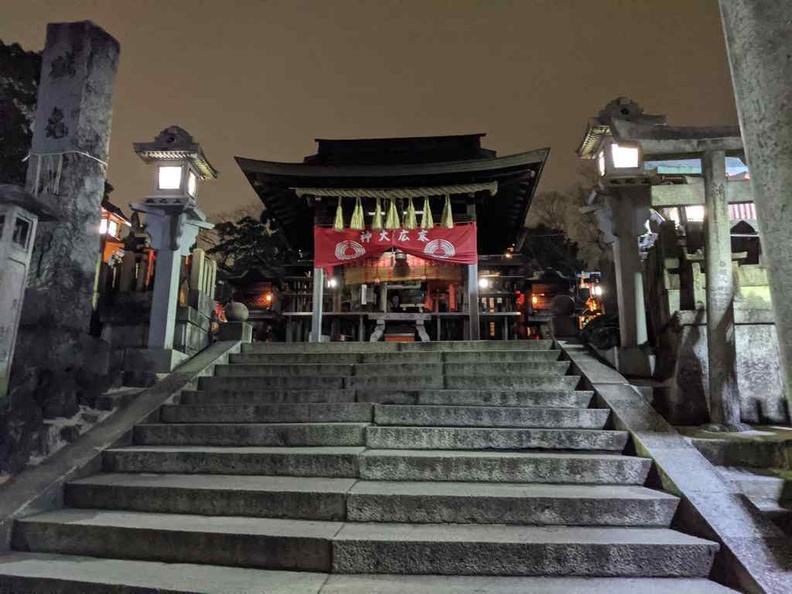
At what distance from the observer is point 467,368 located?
22.8 ft

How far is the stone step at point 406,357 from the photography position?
24.4 feet

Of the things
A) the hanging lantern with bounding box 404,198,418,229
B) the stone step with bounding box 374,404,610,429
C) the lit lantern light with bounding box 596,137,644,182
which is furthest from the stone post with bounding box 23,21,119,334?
the lit lantern light with bounding box 596,137,644,182

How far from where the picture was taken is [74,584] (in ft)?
11.0

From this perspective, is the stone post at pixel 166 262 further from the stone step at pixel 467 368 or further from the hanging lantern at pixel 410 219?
the hanging lantern at pixel 410 219

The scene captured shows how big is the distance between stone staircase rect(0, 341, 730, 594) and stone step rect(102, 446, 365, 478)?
2 centimetres

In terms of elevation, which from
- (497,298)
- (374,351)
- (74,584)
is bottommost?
(74,584)

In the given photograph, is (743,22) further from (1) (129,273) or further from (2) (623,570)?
(1) (129,273)

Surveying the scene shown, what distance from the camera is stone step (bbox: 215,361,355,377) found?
23.7ft

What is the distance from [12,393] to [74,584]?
131 inches

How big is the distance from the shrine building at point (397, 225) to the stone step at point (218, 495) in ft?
25.1

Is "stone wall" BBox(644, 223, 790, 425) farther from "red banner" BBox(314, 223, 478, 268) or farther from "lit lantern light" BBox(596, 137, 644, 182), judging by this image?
"red banner" BBox(314, 223, 478, 268)

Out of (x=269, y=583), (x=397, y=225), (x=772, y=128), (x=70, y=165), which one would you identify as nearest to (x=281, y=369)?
(x=269, y=583)

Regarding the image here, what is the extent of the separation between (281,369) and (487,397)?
3389mm

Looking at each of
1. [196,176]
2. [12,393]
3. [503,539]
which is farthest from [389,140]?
[503,539]
